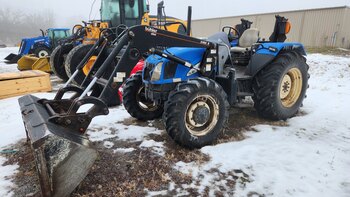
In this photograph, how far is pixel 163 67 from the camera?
386cm

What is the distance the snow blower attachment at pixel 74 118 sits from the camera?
2426 millimetres

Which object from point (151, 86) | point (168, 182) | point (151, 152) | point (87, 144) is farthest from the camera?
point (151, 86)

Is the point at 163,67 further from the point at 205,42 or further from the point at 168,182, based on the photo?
the point at 168,182

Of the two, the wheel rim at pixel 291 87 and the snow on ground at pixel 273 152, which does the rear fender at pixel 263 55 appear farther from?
the snow on ground at pixel 273 152

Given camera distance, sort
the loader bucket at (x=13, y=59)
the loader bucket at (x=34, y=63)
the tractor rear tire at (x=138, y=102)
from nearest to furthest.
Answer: the tractor rear tire at (x=138, y=102) → the loader bucket at (x=34, y=63) → the loader bucket at (x=13, y=59)

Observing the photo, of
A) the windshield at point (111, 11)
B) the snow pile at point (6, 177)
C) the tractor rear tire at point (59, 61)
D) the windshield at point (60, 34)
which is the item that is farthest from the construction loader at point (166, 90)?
the windshield at point (60, 34)

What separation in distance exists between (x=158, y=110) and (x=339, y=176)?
2.94 metres

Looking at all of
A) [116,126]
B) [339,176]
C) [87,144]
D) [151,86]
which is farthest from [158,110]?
[339,176]

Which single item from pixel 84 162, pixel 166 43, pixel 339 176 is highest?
pixel 166 43

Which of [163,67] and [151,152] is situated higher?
[163,67]

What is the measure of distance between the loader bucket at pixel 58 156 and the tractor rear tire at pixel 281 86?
316 centimetres

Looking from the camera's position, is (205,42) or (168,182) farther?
(205,42)

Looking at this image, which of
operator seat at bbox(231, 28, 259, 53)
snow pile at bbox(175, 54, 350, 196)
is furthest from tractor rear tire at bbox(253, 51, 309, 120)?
operator seat at bbox(231, 28, 259, 53)

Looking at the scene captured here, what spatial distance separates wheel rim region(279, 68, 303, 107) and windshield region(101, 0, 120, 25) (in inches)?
243
